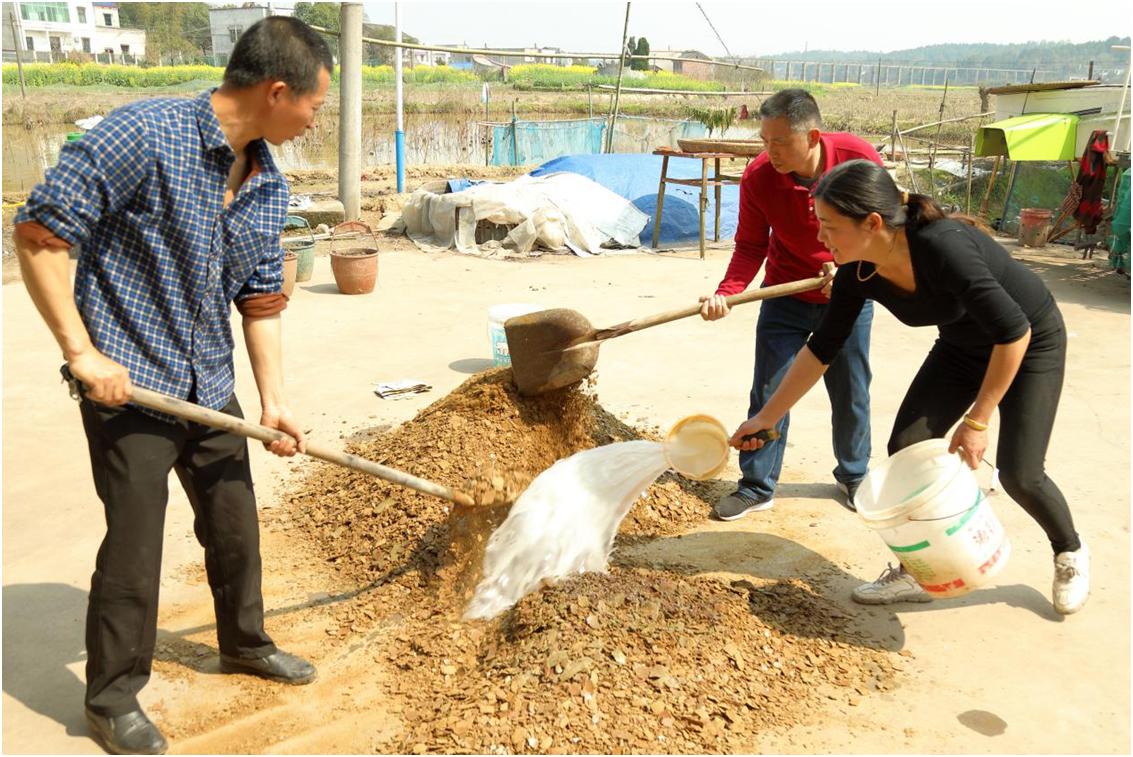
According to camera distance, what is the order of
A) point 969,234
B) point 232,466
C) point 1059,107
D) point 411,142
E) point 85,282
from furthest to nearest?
point 411,142 < point 1059,107 < point 969,234 < point 232,466 < point 85,282

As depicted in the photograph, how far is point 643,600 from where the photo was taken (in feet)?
8.98

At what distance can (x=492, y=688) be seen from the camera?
2.45 meters

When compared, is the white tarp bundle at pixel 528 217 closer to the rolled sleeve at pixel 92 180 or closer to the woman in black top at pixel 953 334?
the woman in black top at pixel 953 334

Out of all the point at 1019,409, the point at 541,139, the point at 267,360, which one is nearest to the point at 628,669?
the point at 267,360

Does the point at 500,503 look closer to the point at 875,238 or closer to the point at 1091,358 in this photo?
the point at 875,238

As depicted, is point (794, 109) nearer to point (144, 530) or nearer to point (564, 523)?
point (564, 523)

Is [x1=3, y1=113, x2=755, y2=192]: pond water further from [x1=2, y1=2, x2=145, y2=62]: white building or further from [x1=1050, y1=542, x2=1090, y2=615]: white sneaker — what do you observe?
[x1=2, y1=2, x2=145, y2=62]: white building

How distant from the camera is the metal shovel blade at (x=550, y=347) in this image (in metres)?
3.54

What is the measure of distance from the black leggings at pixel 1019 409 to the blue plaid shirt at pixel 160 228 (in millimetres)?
2138

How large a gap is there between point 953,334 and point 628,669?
1487 millimetres

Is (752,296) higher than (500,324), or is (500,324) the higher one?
(752,296)

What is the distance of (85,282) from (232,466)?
633 millimetres

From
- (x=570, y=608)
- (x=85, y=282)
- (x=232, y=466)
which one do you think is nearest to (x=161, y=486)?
(x=232, y=466)

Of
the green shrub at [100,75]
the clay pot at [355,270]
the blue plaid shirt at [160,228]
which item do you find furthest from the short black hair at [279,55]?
the green shrub at [100,75]
